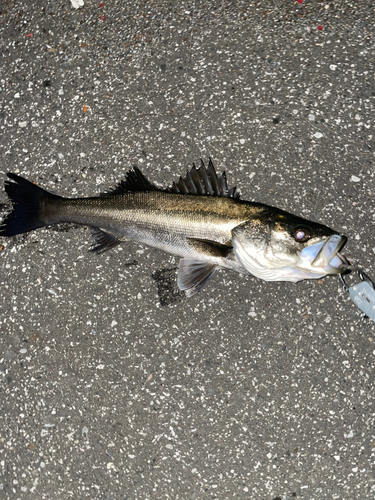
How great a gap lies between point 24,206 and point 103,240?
2.29ft

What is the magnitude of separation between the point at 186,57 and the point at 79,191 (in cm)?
146

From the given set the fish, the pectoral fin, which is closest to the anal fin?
the fish

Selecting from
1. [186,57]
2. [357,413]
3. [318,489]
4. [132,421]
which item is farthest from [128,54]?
[318,489]

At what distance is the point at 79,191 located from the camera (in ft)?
11.9

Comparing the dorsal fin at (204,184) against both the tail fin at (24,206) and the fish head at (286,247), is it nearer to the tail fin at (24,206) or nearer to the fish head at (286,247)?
the fish head at (286,247)

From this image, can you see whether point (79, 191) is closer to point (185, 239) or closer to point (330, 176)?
point (185, 239)

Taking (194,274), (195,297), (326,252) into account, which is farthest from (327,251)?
(195,297)

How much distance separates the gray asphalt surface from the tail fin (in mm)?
253

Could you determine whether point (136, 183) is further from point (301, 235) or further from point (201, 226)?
point (301, 235)

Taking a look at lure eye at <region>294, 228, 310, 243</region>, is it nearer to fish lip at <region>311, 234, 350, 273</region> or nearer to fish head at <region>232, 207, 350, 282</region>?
fish head at <region>232, 207, 350, 282</region>

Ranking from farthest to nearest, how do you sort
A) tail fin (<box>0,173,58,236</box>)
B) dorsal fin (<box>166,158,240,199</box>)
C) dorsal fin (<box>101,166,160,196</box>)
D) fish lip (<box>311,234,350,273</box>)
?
tail fin (<box>0,173,58,236</box>)
dorsal fin (<box>101,166,160,196</box>)
dorsal fin (<box>166,158,240,199</box>)
fish lip (<box>311,234,350,273</box>)

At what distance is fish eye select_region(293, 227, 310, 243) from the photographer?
2762 mm

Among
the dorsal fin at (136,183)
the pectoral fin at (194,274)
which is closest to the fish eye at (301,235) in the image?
the pectoral fin at (194,274)

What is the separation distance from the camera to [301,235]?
9.07 ft
